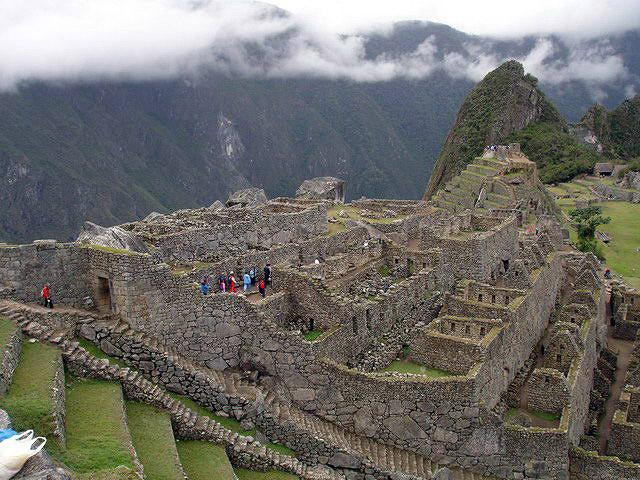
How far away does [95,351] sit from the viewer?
612 inches

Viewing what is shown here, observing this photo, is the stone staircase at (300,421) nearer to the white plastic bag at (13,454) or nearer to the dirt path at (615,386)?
the white plastic bag at (13,454)

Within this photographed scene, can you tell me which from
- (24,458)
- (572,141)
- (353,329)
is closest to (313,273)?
(353,329)

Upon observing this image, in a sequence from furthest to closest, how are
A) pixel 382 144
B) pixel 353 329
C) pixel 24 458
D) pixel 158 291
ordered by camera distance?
pixel 382 144 → pixel 353 329 → pixel 158 291 → pixel 24 458

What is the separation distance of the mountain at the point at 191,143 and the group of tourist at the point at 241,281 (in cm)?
1759

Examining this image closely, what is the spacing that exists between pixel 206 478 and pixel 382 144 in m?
58.4

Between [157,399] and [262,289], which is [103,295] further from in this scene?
[262,289]

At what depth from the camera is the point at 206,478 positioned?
1348cm

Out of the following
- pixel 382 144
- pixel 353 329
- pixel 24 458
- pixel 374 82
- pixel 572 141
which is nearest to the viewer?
pixel 24 458

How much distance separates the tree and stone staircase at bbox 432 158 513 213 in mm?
6504

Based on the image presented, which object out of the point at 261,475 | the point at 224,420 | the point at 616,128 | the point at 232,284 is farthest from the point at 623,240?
the point at 616,128

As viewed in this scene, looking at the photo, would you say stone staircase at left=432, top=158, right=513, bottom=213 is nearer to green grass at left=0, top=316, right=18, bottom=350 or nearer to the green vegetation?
the green vegetation

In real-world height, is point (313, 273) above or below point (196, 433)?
above

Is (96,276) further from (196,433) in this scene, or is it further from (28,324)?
(196,433)

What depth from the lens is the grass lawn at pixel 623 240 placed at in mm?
49219
